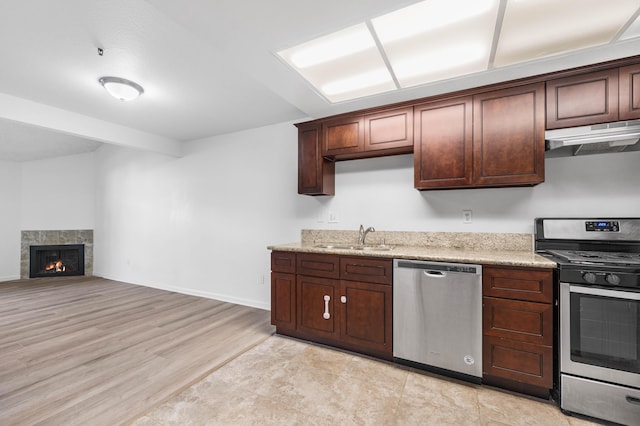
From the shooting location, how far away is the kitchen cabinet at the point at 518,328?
1.89m

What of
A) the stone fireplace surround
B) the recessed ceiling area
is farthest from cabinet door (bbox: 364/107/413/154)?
the stone fireplace surround

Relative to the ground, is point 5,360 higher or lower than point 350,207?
lower

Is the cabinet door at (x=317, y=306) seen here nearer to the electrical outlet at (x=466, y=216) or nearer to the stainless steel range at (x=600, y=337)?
the electrical outlet at (x=466, y=216)

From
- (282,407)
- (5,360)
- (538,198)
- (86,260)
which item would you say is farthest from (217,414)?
(86,260)

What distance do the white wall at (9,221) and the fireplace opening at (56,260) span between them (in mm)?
245

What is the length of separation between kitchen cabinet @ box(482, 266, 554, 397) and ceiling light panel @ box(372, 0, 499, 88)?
1576 mm

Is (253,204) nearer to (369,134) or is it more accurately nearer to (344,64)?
(369,134)

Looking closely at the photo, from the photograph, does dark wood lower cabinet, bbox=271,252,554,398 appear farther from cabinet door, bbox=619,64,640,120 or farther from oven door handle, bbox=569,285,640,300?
cabinet door, bbox=619,64,640,120

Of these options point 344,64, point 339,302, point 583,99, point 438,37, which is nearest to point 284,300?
point 339,302

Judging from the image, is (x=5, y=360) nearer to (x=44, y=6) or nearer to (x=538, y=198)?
(x=44, y=6)

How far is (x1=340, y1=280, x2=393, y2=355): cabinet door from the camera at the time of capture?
240 centimetres

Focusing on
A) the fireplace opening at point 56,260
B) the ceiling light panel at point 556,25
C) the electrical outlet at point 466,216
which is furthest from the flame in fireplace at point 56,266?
the ceiling light panel at point 556,25

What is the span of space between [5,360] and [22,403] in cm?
92

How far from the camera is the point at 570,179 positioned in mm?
2367
